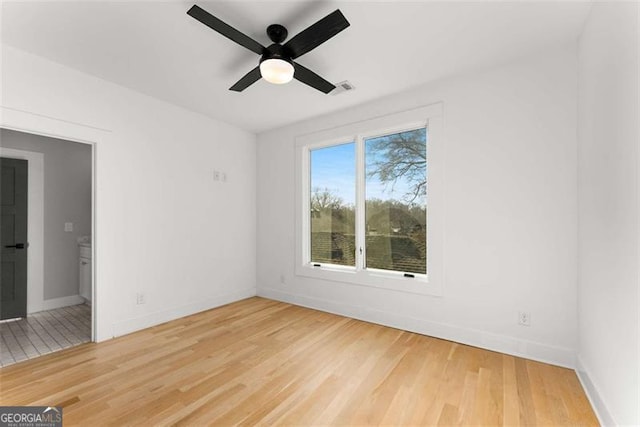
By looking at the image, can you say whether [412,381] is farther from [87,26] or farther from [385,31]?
[87,26]

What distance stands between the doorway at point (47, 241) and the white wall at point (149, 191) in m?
0.53

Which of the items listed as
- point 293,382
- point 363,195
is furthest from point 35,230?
point 363,195

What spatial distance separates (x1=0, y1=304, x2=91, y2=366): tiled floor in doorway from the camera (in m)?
2.75

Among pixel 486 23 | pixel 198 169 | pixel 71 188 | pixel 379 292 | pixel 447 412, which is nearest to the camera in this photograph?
pixel 447 412

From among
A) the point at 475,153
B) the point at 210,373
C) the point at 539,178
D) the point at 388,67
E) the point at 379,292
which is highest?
the point at 388,67

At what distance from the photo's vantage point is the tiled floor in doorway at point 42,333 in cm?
275

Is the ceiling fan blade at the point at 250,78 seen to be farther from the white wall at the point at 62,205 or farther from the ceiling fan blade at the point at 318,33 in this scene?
the white wall at the point at 62,205

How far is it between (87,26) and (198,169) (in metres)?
1.97

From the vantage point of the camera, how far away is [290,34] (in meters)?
2.28

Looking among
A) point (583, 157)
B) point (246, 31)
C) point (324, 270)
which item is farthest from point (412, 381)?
point (246, 31)

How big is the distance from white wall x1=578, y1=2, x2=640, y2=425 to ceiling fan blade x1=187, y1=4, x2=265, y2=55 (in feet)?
7.00

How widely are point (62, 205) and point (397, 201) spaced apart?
15.9ft

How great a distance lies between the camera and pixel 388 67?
9.11ft

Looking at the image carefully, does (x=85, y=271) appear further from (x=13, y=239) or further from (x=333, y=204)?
(x=333, y=204)
